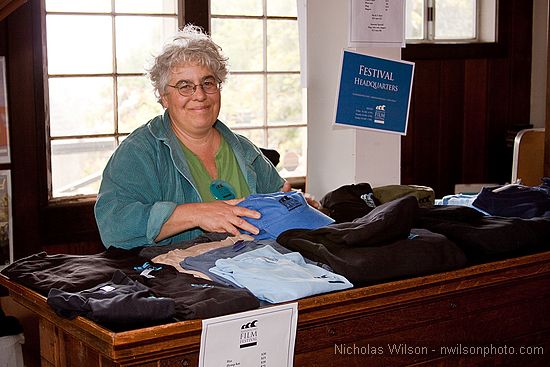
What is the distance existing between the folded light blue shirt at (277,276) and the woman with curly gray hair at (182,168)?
26cm

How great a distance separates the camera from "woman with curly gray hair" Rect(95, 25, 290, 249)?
2795mm

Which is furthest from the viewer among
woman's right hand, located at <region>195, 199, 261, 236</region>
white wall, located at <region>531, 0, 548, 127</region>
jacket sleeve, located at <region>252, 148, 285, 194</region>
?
white wall, located at <region>531, 0, 548, 127</region>

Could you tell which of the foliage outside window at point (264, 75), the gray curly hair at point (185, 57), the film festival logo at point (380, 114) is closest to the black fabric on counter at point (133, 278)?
the gray curly hair at point (185, 57)

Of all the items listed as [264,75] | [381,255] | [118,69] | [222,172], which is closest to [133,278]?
[381,255]

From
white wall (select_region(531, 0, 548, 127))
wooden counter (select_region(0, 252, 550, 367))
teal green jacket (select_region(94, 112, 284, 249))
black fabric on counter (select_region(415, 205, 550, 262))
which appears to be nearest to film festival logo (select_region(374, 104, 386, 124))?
teal green jacket (select_region(94, 112, 284, 249))

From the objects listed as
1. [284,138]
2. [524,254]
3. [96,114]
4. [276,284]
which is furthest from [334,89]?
[276,284]

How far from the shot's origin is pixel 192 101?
10.2 ft

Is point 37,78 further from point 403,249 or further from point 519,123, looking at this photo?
point 519,123

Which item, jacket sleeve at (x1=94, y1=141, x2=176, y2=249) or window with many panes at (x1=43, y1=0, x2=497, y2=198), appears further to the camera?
window with many panes at (x1=43, y1=0, x2=497, y2=198)

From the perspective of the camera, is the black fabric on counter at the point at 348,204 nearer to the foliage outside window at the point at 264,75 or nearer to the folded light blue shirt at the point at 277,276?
the folded light blue shirt at the point at 277,276

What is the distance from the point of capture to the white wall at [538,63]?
552 cm

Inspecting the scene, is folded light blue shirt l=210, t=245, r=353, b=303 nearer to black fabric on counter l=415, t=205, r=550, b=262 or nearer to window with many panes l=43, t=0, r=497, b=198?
black fabric on counter l=415, t=205, r=550, b=262

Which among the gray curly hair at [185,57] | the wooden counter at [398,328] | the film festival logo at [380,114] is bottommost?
the wooden counter at [398,328]

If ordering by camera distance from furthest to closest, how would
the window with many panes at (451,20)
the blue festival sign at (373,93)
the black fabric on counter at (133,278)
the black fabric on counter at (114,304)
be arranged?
the window with many panes at (451,20), the blue festival sign at (373,93), the black fabric on counter at (133,278), the black fabric on counter at (114,304)
